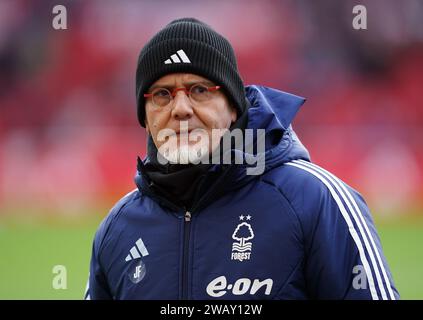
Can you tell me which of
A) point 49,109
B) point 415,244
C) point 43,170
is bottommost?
point 415,244

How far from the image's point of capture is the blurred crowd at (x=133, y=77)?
763cm

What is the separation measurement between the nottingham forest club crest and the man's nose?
0.32 m

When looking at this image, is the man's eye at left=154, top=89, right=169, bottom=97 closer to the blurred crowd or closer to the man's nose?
the man's nose

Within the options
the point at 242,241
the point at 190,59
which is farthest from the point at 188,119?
the point at 242,241

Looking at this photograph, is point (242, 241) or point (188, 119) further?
point (188, 119)

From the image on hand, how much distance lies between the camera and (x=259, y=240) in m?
1.72

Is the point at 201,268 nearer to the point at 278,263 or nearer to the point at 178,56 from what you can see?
the point at 278,263

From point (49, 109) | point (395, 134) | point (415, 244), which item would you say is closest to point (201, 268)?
point (415, 244)

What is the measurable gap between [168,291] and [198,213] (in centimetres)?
21

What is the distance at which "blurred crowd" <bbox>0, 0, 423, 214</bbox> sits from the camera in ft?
25.0

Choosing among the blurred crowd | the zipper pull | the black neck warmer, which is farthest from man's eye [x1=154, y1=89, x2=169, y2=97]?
the blurred crowd

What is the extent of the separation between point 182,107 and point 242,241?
383mm

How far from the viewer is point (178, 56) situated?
1.90 meters

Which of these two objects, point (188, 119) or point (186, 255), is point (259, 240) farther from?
point (188, 119)
